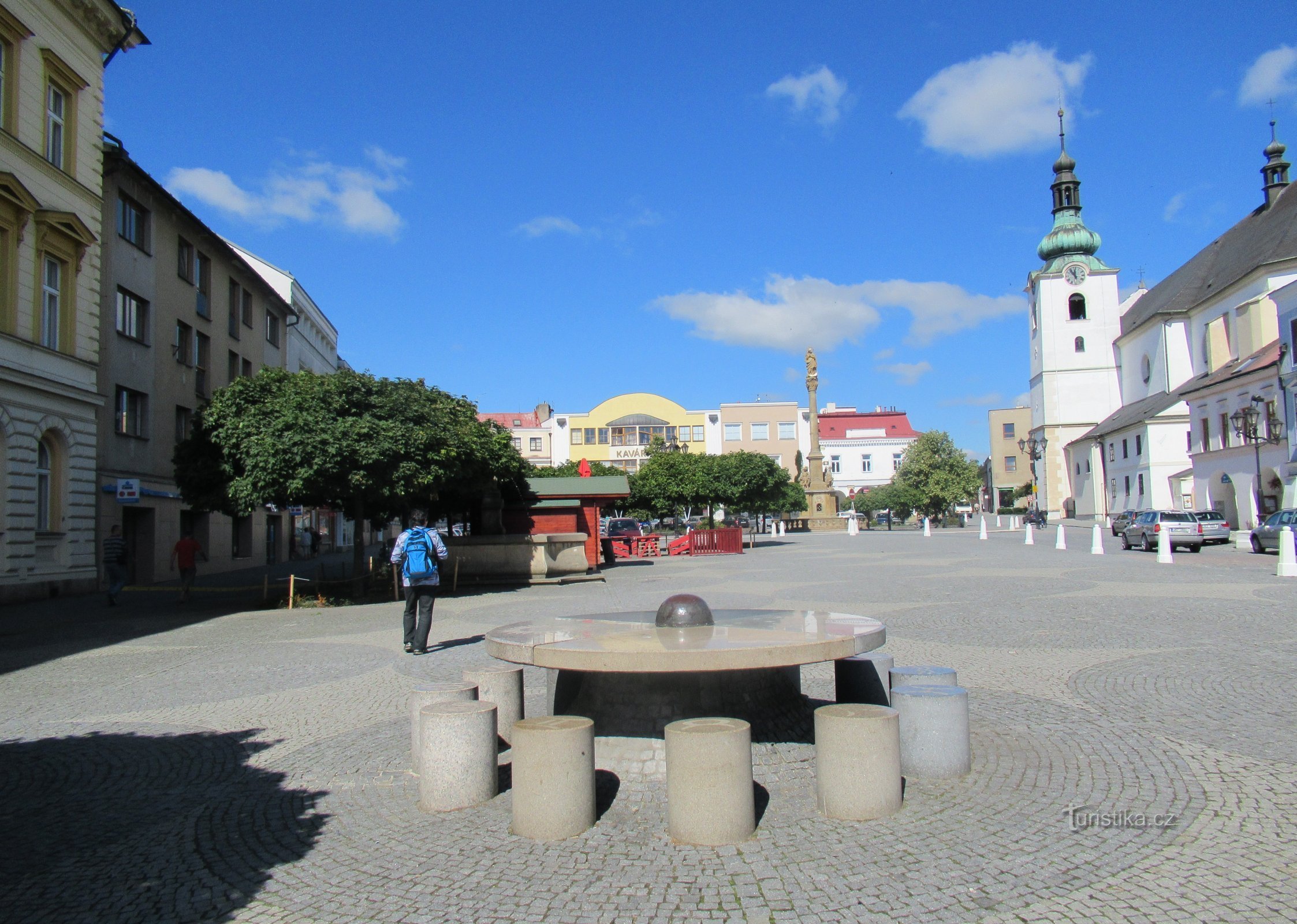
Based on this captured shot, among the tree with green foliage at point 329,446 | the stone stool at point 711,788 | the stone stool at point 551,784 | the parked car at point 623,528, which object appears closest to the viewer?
the stone stool at point 711,788

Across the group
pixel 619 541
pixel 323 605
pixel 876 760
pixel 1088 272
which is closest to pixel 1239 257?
pixel 1088 272

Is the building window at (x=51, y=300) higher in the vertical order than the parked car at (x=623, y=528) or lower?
higher

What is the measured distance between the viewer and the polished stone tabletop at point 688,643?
4.79 m

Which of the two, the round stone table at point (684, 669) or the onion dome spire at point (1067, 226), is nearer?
the round stone table at point (684, 669)

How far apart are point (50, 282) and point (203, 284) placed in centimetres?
1044

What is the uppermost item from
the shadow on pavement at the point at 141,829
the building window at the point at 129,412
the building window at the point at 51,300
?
the building window at the point at 51,300

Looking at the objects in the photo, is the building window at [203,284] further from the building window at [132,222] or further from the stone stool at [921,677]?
the stone stool at [921,677]

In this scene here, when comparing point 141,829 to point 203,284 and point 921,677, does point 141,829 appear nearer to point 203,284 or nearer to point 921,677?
point 921,677

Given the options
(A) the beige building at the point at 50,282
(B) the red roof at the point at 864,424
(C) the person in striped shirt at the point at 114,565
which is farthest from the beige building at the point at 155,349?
(B) the red roof at the point at 864,424

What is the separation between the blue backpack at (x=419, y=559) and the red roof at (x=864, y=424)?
9816 cm

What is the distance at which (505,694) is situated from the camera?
628 cm

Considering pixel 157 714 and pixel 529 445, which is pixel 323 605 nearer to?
pixel 157 714

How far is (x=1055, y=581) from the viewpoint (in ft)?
60.5

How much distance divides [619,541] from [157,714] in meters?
27.4
